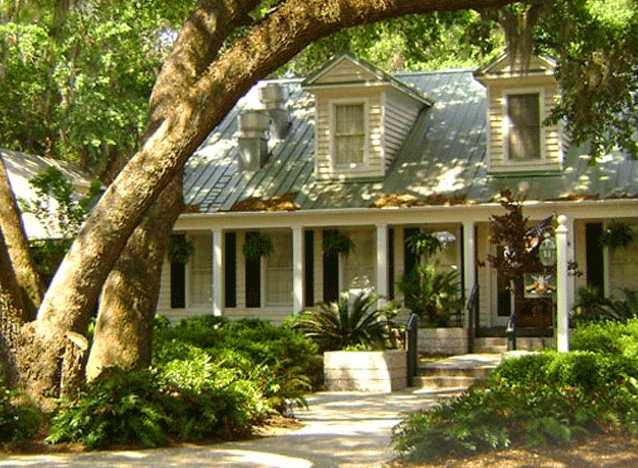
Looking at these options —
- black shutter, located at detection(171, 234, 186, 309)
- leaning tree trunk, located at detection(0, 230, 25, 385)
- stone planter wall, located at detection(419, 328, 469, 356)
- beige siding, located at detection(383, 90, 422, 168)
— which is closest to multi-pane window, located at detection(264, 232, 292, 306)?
black shutter, located at detection(171, 234, 186, 309)

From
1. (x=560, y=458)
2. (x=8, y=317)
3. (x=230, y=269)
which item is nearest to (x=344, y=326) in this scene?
(x=230, y=269)

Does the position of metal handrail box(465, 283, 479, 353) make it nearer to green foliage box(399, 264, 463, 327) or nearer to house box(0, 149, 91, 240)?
green foliage box(399, 264, 463, 327)

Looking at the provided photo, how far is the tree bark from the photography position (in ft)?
39.7

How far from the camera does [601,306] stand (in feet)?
70.0

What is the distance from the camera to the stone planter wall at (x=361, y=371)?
56.0 feet

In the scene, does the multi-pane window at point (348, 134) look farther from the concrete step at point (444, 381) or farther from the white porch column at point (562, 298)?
the white porch column at point (562, 298)

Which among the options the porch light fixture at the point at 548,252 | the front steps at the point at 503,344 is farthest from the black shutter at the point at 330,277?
the porch light fixture at the point at 548,252

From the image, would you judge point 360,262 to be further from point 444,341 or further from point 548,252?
point 548,252

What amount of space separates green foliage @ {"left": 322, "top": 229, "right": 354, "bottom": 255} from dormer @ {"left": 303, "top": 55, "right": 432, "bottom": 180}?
1.30 meters

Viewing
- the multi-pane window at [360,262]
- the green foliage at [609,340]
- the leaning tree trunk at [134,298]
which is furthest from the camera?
the multi-pane window at [360,262]

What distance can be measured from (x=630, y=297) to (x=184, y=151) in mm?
11964

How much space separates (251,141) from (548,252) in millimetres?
8862

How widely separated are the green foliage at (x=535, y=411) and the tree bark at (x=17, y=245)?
4354 mm

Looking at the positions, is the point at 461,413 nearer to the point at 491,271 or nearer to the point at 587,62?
the point at 587,62
